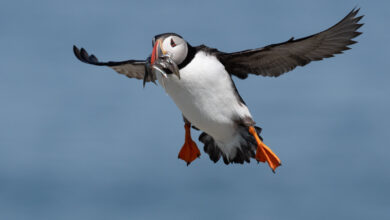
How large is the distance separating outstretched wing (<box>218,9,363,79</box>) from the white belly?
1.87 feet

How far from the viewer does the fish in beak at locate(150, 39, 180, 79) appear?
1088cm

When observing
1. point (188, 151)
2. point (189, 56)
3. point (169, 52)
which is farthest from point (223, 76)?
point (188, 151)

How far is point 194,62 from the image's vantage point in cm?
1147

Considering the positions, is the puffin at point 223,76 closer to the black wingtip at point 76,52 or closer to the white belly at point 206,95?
the white belly at point 206,95

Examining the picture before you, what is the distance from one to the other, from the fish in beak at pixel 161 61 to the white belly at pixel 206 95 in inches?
11.9

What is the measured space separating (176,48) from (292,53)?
2348mm

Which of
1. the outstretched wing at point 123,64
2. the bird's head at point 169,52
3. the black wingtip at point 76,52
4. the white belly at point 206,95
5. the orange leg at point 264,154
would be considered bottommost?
the orange leg at point 264,154

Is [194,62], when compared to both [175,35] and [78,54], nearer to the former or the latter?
[175,35]

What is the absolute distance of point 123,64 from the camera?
45.2ft

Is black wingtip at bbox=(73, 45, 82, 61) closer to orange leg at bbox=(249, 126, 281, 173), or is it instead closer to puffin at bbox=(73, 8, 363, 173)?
puffin at bbox=(73, 8, 363, 173)

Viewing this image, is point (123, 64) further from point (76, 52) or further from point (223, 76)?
point (223, 76)

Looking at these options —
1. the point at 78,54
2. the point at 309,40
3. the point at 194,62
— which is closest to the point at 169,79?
the point at 194,62

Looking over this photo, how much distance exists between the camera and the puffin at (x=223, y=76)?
11273mm

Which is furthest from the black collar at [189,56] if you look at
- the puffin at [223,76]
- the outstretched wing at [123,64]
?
the outstretched wing at [123,64]
